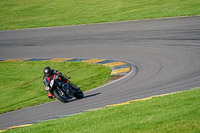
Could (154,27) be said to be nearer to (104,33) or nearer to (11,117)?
(104,33)

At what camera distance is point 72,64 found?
817 inches

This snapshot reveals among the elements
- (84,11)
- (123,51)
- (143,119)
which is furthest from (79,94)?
(84,11)

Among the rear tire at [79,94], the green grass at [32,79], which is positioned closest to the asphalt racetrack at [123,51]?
the rear tire at [79,94]

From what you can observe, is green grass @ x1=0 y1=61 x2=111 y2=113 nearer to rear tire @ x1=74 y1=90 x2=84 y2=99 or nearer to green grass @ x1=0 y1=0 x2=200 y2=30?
rear tire @ x1=74 y1=90 x2=84 y2=99

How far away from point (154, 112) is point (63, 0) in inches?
1318

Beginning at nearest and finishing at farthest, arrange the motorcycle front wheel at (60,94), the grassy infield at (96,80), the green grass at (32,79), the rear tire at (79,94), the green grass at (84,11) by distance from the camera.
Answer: the grassy infield at (96,80) → the motorcycle front wheel at (60,94) → the rear tire at (79,94) → the green grass at (32,79) → the green grass at (84,11)

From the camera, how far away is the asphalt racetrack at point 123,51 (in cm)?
1386

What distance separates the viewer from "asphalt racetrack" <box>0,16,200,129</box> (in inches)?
546

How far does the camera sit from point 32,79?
19.1 metres

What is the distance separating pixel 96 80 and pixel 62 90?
303 centimetres

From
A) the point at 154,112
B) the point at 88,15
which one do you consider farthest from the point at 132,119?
the point at 88,15

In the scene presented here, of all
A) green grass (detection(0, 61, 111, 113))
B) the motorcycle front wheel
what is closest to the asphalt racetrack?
the motorcycle front wheel

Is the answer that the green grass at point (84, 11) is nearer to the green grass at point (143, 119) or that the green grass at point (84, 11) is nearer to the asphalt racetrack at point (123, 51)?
the asphalt racetrack at point (123, 51)

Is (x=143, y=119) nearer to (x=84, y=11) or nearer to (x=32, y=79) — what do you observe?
(x=32, y=79)
